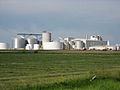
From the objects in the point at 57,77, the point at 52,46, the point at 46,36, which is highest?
the point at 46,36

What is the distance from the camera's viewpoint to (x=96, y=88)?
47.1ft

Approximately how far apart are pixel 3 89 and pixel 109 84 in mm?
5620

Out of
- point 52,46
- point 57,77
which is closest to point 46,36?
point 52,46

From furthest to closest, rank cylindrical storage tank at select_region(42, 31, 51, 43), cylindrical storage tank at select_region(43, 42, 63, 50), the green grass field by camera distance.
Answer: cylindrical storage tank at select_region(42, 31, 51, 43)
cylindrical storage tank at select_region(43, 42, 63, 50)
the green grass field

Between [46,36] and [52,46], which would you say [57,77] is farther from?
[46,36]

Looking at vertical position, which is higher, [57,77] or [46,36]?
[46,36]

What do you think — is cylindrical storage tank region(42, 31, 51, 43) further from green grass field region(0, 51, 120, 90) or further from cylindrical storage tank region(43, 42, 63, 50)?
green grass field region(0, 51, 120, 90)

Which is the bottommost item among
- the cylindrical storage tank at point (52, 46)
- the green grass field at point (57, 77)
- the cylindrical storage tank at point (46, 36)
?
the green grass field at point (57, 77)

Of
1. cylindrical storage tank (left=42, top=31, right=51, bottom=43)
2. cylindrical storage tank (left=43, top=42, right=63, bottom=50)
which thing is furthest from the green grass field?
cylindrical storage tank (left=42, top=31, right=51, bottom=43)

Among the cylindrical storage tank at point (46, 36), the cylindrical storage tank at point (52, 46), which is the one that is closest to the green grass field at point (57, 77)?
the cylindrical storage tank at point (52, 46)

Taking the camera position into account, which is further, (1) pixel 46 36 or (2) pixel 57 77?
(1) pixel 46 36

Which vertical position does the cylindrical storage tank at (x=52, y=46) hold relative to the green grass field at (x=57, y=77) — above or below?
above

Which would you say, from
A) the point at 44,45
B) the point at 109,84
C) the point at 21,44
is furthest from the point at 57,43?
the point at 109,84

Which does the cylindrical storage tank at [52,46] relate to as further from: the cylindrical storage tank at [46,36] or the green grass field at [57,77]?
the green grass field at [57,77]
